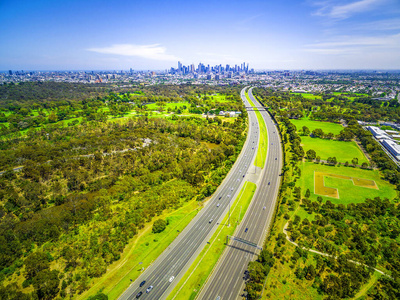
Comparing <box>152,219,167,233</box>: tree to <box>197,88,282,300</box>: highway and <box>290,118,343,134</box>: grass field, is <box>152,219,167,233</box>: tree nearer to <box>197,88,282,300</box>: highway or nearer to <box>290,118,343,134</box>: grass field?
<box>197,88,282,300</box>: highway

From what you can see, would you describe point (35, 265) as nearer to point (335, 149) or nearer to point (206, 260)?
point (206, 260)

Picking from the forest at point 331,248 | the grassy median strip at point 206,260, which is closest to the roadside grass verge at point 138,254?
the grassy median strip at point 206,260

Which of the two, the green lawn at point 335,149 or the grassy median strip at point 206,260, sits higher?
the green lawn at point 335,149

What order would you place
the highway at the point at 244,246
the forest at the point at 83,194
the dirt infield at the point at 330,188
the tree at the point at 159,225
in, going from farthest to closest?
1. the dirt infield at the point at 330,188
2. the tree at the point at 159,225
3. the forest at the point at 83,194
4. the highway at the point at 244,246

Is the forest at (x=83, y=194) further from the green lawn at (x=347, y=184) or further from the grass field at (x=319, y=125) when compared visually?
the grass field at (x=319, y=125)

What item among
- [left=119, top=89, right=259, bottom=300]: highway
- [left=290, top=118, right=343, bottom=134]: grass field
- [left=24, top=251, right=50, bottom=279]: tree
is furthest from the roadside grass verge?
[left=290, top=118, right=343, bottom=134]: grass field

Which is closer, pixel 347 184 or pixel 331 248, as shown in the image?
pixel 331 248

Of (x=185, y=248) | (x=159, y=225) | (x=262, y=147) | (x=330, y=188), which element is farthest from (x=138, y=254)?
(x=262, y=147)

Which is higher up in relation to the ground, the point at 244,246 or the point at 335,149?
the point at 335,149
